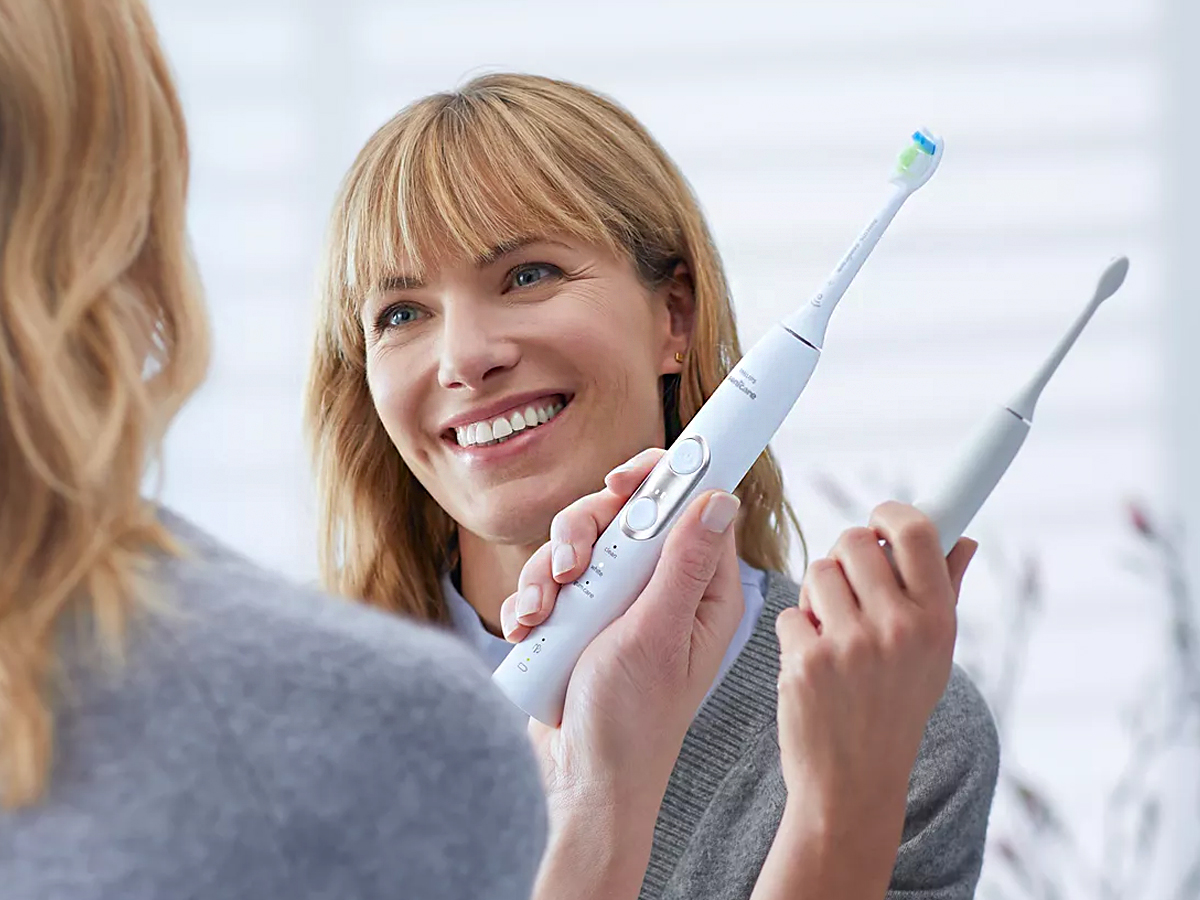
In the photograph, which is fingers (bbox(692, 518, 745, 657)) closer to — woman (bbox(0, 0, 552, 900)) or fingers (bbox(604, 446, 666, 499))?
fingers (bbox(604, 446, 666, 499))

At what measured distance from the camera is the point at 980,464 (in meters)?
0.57

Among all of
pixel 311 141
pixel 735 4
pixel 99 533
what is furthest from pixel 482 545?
pixel 735 4

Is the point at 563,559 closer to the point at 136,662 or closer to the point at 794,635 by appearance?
the point at 794,635

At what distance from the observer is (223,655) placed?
33cm

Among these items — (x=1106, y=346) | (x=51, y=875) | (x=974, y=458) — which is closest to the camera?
(x=51, y=875)

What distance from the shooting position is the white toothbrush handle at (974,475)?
568 millimetres

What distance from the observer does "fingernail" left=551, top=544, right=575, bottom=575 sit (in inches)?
25.0

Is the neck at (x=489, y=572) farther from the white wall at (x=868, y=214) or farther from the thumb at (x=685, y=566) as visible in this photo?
the white wall at (x=868, y=214)

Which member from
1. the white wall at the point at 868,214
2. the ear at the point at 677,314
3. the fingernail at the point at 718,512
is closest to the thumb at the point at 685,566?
the fingernail at the point at 718,512

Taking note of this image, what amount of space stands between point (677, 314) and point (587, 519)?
27cm

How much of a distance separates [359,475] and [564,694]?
0.34 meters

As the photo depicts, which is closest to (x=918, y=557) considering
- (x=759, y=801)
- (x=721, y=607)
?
(x=721, y=607)

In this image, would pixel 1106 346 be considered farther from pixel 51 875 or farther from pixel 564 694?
pixel 51 875

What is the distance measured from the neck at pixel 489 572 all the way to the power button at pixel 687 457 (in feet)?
0.84
